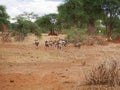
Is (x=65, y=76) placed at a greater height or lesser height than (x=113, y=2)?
lesser

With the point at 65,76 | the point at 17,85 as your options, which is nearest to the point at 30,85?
the point at 17,85

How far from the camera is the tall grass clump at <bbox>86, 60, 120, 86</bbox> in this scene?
395 inches

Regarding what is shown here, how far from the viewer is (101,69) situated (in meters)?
10.1

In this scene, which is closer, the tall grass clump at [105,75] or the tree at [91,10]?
the tall grass clump at [105,75]

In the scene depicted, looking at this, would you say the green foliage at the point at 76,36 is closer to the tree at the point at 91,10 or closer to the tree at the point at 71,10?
the tree at the point at 71,10

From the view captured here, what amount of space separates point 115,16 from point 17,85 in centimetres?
3816

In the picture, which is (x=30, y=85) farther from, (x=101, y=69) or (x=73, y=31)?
(x=73, y=31)

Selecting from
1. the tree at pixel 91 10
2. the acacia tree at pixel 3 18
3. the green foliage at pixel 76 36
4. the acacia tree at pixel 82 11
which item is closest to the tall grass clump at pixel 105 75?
the green foliage at pixel 76 36

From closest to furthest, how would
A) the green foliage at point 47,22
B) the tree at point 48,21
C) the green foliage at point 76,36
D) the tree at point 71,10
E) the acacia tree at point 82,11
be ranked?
1. the green foliage at point 76,36
2. the tree at point 71,10
3. the acacia tree at point 82,11
4. the green foliage at point 47,22
5. the tree at point 48,21

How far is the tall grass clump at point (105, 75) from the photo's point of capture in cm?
1003

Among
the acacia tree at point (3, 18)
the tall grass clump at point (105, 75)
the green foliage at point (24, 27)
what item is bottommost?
the tall grass clump at point (105, 75)

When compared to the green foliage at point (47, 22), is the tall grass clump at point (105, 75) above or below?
below

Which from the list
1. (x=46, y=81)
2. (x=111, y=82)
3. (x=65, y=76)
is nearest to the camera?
(x=111, y=82)

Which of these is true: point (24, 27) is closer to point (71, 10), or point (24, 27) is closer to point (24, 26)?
point (24, 26)
